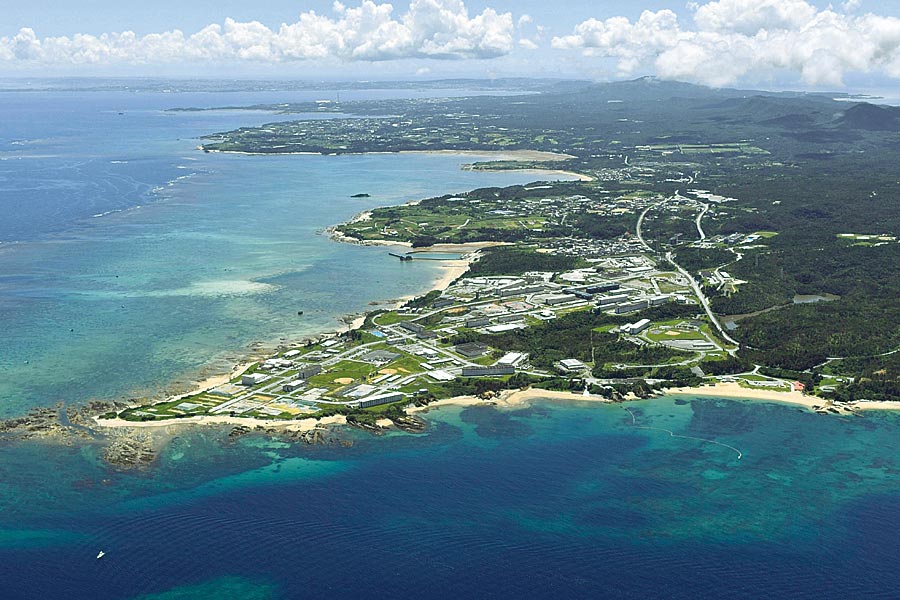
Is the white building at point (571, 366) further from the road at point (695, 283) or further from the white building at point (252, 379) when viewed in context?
the white building at point (252, 379)

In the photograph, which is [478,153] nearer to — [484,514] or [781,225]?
[781,225]

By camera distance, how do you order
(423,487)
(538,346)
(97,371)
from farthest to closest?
(538,346) < (97,371) < (423,487)

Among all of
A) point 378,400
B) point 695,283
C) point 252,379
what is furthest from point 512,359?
Result: point 695,283

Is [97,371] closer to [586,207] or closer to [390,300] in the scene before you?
[390,300]

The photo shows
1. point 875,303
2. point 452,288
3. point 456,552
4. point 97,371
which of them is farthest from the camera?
point 452,288

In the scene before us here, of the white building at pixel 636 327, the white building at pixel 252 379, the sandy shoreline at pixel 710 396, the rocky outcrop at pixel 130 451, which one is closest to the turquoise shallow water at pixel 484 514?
the rocky outcrop at pixel 130 451

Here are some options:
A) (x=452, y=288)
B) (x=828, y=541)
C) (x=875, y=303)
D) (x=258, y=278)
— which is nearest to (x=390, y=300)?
(x=452, y=288)

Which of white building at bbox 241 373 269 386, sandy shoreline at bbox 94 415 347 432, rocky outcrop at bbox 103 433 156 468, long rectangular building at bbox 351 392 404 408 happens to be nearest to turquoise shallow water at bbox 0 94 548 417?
white building at bbox 241 373 269 386

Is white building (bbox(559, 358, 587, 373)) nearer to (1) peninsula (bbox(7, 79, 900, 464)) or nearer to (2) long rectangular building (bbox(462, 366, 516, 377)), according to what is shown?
(1) peninsula (bbox(7, 79, 900, 464))
